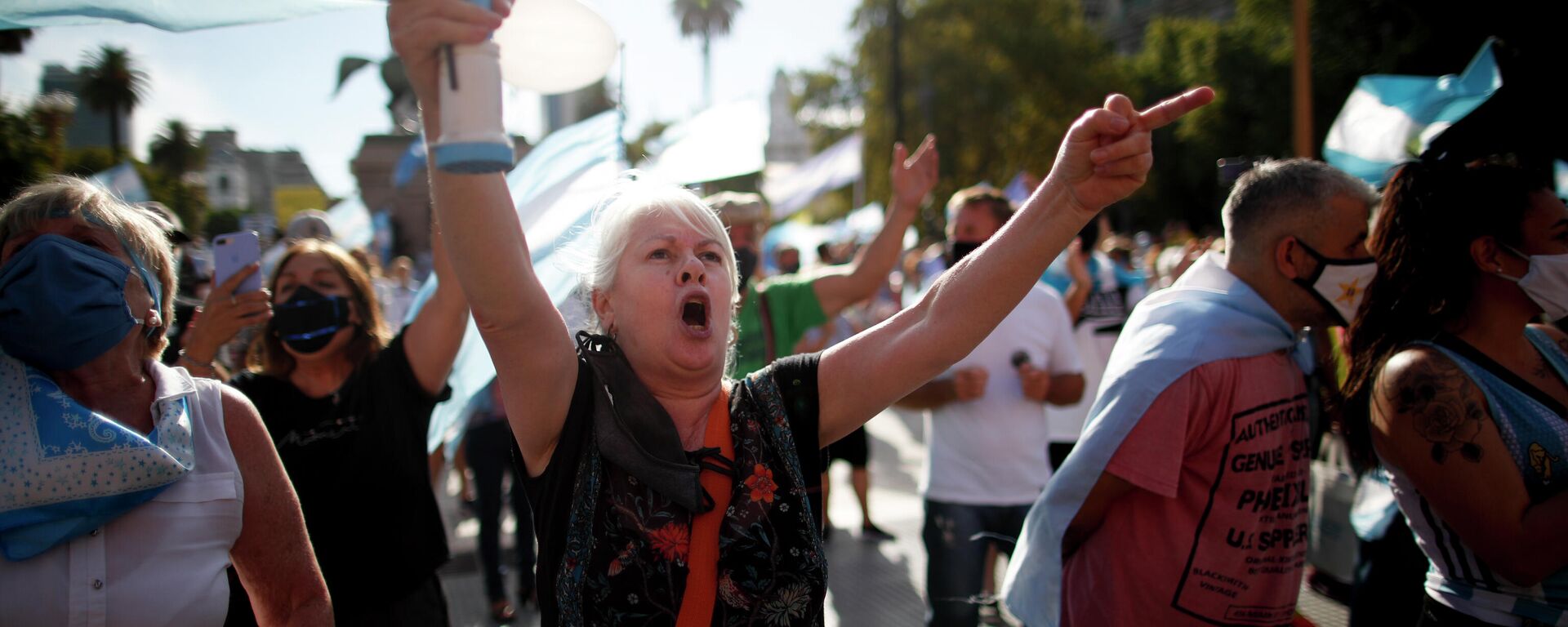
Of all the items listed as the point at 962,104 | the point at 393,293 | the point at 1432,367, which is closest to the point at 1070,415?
the point at 1432,367

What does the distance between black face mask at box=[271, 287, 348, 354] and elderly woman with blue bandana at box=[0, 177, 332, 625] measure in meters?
0.90

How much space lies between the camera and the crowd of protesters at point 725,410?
1.62 metres

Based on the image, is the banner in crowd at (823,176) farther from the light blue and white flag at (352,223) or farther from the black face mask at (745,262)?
the black face mask at (745,262)

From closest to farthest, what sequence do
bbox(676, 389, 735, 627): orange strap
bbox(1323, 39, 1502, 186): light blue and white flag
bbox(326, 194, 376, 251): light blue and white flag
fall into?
1. bbox(676, 389, 735, 627): orange strap
2. bbox(1323, 39, 1502, 186): light blue and white flag
3. bbox(326, 194, 376, 251): light blue and white flag

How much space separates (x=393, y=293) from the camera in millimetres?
7930

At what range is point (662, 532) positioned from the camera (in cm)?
161

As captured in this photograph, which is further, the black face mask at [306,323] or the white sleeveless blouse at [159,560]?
the black face mask at [306,323]

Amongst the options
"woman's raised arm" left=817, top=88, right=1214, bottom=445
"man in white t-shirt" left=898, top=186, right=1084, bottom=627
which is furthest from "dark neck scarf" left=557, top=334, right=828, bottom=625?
"man in white t-shirt" left=898, top=186, right=1084, bottom=627

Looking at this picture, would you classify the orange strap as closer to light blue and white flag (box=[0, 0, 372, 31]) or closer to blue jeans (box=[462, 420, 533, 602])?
light blue and white flag (box=[0, 0, 372, 31])

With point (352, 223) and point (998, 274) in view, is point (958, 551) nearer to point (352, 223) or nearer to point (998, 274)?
point (998, 274)

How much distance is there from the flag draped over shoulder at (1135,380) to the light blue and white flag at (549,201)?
4.99ft

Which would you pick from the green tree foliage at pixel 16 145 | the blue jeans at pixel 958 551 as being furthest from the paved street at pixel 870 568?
the green tree foliage at pixel 16 145

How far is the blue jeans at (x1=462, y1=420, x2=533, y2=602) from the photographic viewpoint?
5.02 m

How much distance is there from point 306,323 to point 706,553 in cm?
185
